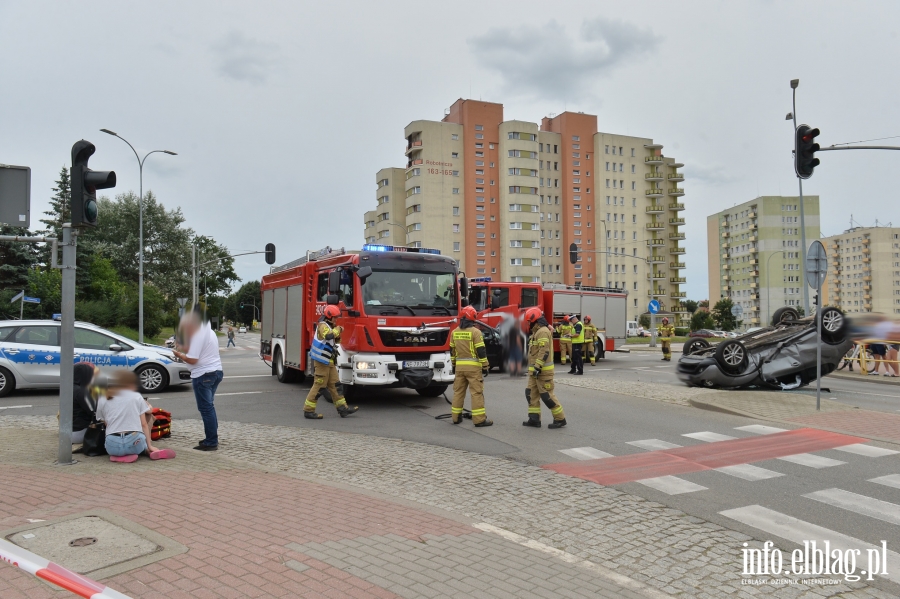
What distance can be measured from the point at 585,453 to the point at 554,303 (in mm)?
17544

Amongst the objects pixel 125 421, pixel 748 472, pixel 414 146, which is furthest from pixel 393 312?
pixel 414 146

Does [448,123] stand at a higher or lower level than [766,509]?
higher

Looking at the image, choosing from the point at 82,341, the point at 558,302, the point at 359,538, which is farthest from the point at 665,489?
the point at 558,302

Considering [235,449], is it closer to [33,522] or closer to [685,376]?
[33,522]

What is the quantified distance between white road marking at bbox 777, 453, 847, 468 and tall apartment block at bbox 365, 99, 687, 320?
66947mm

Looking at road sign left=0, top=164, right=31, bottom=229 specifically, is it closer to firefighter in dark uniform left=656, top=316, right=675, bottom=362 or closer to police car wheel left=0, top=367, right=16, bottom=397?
police car wheel left=0, top=367, right=16, bottom=397

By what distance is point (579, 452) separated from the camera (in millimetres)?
8312

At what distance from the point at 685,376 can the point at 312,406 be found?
8.92 metres

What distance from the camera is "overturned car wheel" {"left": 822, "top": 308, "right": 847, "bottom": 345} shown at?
47.3 feet

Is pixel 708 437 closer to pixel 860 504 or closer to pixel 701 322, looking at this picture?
pixel 860 504

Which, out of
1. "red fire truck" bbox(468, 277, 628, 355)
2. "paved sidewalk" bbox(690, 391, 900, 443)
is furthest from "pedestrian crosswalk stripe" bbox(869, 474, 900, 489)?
"red fire truck" bbox(468, 277, 628, 355)

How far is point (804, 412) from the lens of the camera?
11117 millimetres

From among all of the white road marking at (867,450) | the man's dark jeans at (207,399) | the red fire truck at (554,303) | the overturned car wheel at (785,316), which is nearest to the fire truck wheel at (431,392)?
the red fire truck at (554,303)

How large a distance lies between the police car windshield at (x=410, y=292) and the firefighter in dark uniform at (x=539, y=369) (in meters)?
2.79
